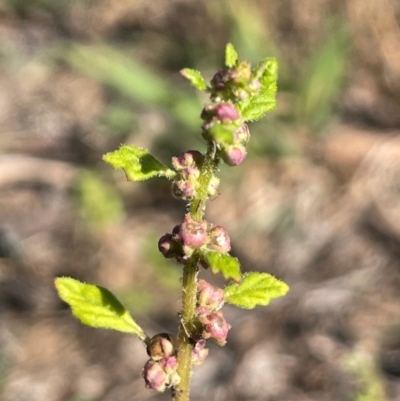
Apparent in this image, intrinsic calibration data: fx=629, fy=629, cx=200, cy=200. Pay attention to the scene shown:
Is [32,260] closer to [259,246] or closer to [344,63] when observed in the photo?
[259,246]

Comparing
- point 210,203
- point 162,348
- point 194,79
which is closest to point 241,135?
point 194,79

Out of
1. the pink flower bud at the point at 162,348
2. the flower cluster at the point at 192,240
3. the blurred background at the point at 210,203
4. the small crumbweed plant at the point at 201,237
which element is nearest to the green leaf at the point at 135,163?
the small crumbweed plant at the point at 201,237

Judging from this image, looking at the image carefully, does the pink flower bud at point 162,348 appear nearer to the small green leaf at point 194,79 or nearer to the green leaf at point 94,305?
the green leaf at point 94,305

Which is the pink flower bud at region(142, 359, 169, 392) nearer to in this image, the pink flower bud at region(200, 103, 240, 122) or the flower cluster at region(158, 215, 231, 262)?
the flower cluster at region(158, 215, 231, 262)

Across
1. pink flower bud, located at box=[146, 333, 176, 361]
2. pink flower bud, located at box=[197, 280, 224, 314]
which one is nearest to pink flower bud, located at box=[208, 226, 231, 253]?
pink flower bud, located at box=[197, 280, 224, 314]

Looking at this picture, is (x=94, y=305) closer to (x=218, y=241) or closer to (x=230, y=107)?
(x=218, y=241)

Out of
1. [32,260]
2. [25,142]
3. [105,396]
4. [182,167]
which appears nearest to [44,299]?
[32,260]

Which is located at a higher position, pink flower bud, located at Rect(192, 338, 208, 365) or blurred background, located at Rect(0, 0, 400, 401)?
blurred background, located at Rect(0, 0, 400, 401)
